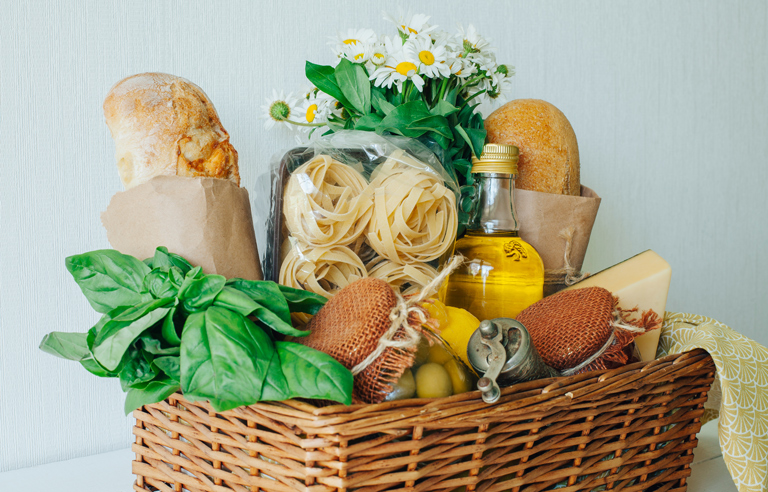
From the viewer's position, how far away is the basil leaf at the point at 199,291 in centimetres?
43

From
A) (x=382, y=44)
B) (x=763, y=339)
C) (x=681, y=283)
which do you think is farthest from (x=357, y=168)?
(x=763, y=339)

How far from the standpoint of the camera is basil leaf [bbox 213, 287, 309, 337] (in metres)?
0.42

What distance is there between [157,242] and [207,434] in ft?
0.63

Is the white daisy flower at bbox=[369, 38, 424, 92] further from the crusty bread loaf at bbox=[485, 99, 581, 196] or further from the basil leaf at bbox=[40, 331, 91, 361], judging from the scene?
the basil leaf at bbox=[40, 331, 91, 361]

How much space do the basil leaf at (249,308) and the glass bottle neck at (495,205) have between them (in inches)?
13.0

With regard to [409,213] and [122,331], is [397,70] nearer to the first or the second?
[409,213]

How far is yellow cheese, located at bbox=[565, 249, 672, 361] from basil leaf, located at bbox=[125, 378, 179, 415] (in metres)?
0.49

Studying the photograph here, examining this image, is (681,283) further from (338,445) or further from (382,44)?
(338,445)

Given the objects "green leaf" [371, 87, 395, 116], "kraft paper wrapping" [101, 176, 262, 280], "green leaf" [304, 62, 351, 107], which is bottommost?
"kraft paper wrapping" [101, 176, 262, 280]

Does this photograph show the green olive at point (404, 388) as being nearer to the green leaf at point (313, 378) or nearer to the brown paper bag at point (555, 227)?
the green leaf at point (313, 378)

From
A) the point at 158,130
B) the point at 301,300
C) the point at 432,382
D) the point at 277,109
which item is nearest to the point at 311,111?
the point at 277,109

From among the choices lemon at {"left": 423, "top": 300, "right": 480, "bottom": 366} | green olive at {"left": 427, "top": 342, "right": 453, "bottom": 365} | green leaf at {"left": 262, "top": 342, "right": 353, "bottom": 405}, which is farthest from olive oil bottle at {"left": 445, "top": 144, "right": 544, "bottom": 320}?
green leaf at {"left": 262, "top": 342, "right": 353, "bottom": 405}

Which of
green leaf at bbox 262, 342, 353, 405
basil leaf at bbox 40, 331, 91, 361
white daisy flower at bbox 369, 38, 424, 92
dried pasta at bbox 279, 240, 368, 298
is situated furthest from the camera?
white daisy flower at bbox 369, 38, 424, 92

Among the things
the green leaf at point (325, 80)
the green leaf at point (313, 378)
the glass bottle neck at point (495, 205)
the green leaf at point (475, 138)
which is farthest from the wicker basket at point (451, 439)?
the green leaf at point (325, 80)
